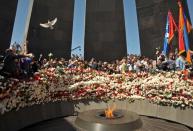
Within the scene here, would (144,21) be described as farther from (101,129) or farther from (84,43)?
(101,129)

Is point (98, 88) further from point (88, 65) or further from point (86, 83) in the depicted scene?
point (88, 65)

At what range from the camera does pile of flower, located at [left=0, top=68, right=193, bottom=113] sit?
11.5m

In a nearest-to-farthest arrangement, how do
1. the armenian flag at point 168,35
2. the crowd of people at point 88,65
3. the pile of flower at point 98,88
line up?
the pile of flower at point 98,88, the crowd of people at point 88,65, the armenian flag at point 168,35

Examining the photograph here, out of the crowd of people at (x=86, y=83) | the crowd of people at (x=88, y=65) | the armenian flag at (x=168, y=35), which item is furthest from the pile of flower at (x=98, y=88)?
the armenian flag at (x=168, y=35)

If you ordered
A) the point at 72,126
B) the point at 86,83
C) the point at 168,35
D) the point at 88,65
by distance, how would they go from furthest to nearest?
the point at 88,65 < the point at 168,35 < the point at 86,83 < the point at 72,126

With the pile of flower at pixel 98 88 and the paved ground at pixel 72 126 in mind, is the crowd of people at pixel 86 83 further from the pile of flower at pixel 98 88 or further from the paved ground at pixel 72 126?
the paved ground at pixel 72 126

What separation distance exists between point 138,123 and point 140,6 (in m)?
17.4

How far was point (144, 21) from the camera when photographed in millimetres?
25875

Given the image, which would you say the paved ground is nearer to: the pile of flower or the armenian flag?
the pile of flower

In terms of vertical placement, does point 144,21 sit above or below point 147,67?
above

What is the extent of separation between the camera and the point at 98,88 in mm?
15312

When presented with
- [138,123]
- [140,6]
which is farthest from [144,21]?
[138,123]

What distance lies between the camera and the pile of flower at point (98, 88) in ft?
37.7

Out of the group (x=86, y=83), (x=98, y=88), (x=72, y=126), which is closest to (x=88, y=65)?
(x=86, y=83)
